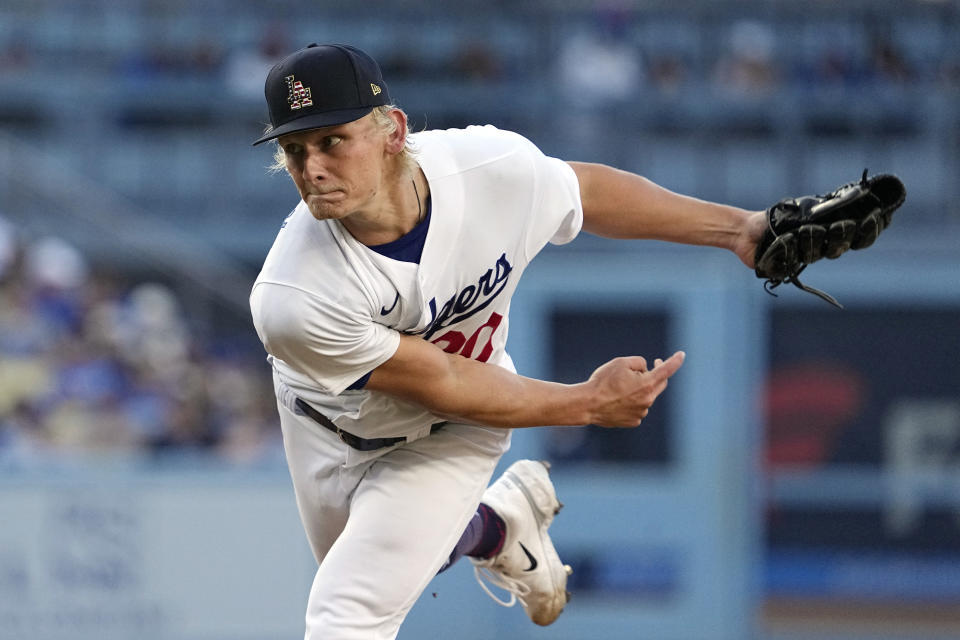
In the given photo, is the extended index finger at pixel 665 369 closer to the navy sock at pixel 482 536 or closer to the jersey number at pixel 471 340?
the jersey number at pixel 471 340

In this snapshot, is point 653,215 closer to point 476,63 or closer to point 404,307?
point 404,307

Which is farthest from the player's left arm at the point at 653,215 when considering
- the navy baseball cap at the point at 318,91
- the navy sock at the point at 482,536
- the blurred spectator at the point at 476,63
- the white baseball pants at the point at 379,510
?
the blurred spectator at the point at 476,63

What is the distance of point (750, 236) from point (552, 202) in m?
0.57

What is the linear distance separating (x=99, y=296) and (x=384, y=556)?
5502 millimetres

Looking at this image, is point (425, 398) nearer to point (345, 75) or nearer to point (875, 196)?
point (345, 75)

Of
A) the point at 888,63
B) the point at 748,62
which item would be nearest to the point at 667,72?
the point at 748,62

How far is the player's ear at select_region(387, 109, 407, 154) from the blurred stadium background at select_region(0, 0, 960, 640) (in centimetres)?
488

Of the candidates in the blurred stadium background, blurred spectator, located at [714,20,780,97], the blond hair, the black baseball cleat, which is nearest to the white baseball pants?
the black baseball cleat

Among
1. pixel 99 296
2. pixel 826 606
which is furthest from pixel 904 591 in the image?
pixel 99 296

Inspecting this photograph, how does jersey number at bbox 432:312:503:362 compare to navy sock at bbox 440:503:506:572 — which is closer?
jersey number at bbox 432:312:503:362

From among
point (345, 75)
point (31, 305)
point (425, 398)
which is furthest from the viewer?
point (31, 305)

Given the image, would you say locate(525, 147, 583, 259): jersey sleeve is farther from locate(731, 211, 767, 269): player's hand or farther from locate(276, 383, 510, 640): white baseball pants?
locate(276, 383, 510, 640): white baseball pants

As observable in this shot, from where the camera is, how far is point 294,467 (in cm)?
375

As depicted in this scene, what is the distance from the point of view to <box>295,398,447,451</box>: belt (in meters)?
3.54
